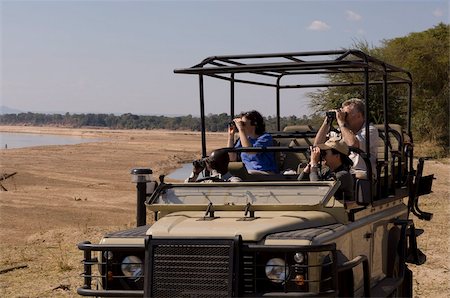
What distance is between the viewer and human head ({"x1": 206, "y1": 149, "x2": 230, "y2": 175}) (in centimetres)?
738

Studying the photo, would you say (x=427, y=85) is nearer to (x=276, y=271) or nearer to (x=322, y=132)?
(x=322, y=132)

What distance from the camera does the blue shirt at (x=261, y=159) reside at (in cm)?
754

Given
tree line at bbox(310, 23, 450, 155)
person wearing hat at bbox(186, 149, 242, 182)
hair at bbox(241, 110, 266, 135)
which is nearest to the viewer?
person wearing hat at bbox(186, 149, 242, 182)

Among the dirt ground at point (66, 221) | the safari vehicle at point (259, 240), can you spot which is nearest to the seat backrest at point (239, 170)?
the safari vehicle at point (259, 240)

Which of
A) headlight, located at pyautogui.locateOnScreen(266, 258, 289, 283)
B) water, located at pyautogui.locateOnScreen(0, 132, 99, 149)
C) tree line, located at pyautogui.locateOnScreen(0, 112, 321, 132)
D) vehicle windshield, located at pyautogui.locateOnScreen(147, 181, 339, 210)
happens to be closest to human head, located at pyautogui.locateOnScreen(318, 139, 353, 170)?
vehicle windshield, located at pyautogui.locateOnScreen(147, 181, 339, 210)

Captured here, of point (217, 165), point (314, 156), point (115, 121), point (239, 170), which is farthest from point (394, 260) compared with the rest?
point (115, 121)

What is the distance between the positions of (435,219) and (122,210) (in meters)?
6.74

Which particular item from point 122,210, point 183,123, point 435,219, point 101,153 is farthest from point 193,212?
point 183,123

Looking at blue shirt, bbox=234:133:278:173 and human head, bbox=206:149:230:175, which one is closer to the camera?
human head, bbox=206:149:230:175

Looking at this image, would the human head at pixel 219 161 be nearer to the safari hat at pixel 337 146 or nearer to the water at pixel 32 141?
the safari hat at pixel 337 146

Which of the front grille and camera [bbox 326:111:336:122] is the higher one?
camera [bbox 326:111:336:122]

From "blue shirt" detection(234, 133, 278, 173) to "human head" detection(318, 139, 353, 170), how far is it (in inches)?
38.1

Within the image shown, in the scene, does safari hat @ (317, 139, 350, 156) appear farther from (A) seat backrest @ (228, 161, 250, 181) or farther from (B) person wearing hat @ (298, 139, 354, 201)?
(A) seat backrest @ (228, 161, 250, 181)

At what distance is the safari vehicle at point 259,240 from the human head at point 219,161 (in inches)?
6.4
